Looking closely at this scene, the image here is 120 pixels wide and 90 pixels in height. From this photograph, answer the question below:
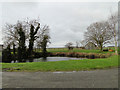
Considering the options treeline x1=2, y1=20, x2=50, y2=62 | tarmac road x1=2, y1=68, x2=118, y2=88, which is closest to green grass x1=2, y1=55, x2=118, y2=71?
tarmac road x1=2, y1=68, x2=118, y2=88

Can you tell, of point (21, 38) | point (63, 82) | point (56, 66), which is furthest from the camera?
point (21, 38)

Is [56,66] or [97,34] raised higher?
[97,34]

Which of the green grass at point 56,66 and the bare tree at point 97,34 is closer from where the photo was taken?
the green grass at point 56,66

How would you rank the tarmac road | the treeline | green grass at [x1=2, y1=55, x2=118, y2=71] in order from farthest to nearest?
1. the treeline
2. green grass at [x1=2, y1=55, x2=118, y2=71]
3. the tarmac road

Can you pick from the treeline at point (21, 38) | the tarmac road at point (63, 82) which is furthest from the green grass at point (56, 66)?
the treeline at point (21, 38)

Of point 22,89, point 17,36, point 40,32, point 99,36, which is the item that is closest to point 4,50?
point 17,36

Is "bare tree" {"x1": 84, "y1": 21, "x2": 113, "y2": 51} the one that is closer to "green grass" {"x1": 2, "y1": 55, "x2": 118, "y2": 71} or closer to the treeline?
the treeline

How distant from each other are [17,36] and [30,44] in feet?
15.2

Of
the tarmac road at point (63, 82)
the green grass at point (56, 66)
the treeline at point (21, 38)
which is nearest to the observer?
the tarmac road at point (63, 82)

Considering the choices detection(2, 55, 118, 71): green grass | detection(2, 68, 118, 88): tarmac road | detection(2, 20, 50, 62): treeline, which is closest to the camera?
A: detection(2, 68, 118, 88): tarmac road

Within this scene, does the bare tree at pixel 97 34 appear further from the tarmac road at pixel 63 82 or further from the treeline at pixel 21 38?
the tarmac road at pixel 63 82

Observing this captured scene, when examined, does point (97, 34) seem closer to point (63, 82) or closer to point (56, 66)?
point (56, 66)

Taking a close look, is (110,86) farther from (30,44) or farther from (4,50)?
(30,44)

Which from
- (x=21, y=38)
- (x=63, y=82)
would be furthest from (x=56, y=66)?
(x=21, y=38)
